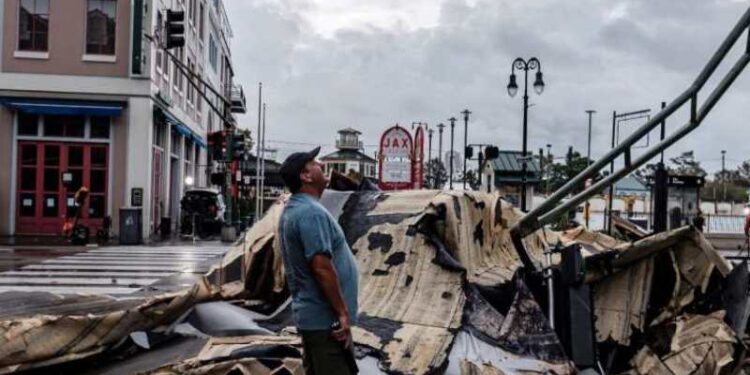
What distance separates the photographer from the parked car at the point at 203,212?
2431cm

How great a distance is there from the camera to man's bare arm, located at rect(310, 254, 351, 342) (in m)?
3.49

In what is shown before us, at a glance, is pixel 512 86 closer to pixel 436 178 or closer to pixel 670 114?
pixel 670 114

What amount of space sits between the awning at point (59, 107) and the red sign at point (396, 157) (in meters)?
10.3

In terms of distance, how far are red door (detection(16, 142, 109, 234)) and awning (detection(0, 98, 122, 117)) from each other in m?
1.13

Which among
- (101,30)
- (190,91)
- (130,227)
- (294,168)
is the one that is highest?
(101,30)

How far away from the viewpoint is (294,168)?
12.3 ft

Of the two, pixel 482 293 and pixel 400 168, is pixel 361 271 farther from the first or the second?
pixel 400 168

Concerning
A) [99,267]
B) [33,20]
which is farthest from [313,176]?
[33,20]

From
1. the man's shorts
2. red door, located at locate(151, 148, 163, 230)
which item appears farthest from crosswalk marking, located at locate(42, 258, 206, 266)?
the man's shorts

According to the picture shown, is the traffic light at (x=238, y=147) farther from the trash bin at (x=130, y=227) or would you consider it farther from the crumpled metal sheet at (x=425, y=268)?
the crumpled metal sheet at (x=425, y=268)

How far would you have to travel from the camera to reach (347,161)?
82.9m

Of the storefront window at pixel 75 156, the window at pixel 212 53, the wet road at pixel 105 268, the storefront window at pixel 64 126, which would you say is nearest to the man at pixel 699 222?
the wet road at pixel 105 268

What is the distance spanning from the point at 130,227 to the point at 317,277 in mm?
18596

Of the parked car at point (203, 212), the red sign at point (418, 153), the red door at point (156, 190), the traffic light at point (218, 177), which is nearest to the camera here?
the red sign at point (418, 153)
